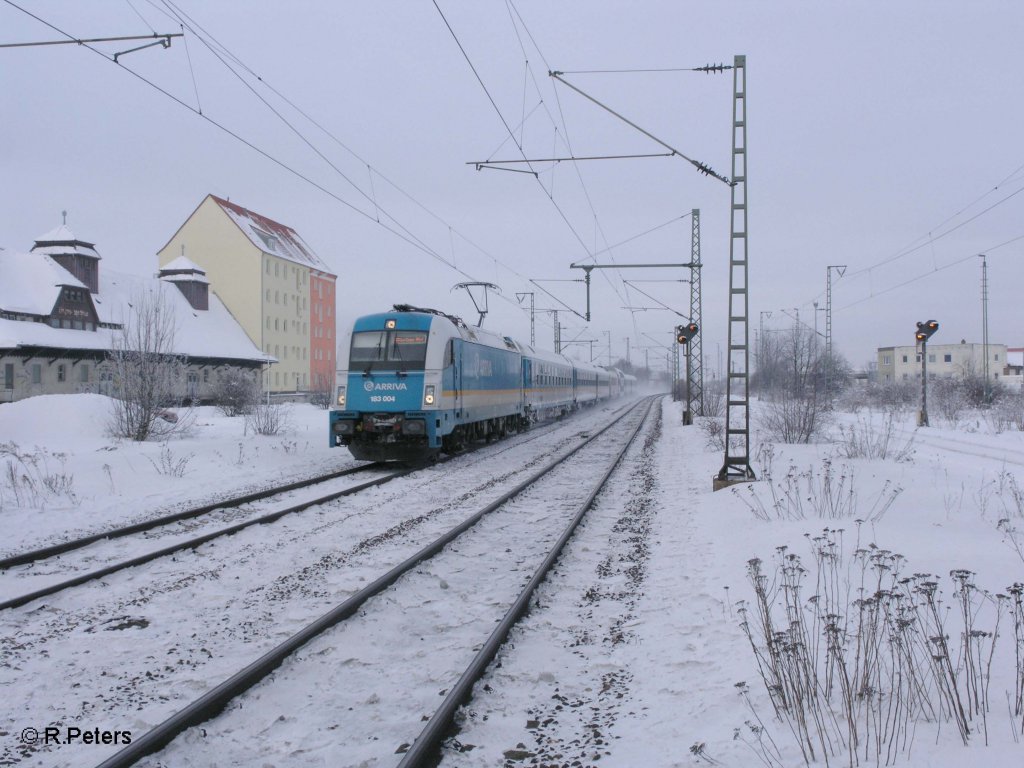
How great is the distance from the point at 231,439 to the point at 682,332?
1540 cm

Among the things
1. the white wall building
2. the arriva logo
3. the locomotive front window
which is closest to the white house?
the locomotive front window

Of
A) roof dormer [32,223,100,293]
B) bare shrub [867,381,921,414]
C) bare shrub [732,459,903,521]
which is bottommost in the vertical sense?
bare shrub [732,459,903,521]

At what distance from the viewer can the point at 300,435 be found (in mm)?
22562

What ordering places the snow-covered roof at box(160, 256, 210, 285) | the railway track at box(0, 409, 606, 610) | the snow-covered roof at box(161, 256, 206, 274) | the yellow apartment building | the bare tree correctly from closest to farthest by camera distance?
the railway track at box(0, 409, 606, 610), the bare tree, the snow-covered roof at box(160, 256, 210, 285), the snow-covered roof at box(161, 256, 206, 274), the yellow apartment building

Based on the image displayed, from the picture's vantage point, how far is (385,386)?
1585 centimetres

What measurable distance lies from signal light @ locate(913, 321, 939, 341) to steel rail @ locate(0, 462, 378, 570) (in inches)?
752

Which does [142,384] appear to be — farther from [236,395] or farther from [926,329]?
[926,329]

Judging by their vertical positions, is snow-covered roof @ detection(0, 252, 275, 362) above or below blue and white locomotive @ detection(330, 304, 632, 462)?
above

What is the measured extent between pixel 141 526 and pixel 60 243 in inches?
1617

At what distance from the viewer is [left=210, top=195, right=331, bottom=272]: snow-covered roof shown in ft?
192

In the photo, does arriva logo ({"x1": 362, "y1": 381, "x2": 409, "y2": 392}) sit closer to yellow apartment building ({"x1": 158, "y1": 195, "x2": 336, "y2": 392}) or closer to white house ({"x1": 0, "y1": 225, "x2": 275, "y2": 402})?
white house ({"x1": 0, "y1": 225, "x2": 275, "y2": 402})

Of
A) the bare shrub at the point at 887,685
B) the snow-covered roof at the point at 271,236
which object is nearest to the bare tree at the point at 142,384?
the bare shrub at the point at 887,685

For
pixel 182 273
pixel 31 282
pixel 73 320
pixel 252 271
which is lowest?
pixel 73 320

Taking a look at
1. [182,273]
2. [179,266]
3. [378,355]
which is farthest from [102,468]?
[179,266]
